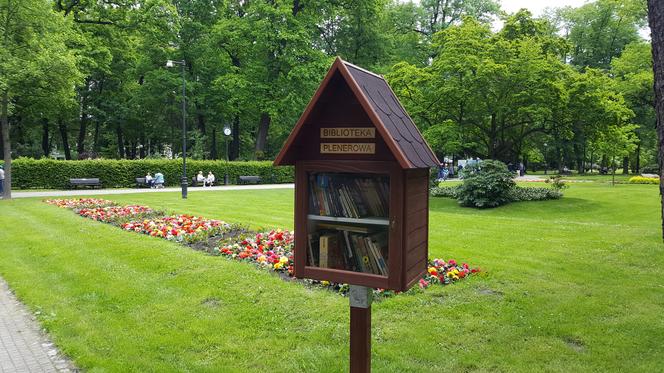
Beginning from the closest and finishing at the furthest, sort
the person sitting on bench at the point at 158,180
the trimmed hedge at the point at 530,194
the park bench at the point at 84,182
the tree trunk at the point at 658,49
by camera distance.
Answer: the tree trunk at the point at 658,49 → the trimmed hedge at the point at 530,194 → the park bench at the point at 84,182 → the person sitting on bench at the point at 158,180

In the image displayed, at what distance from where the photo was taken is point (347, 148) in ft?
12.2

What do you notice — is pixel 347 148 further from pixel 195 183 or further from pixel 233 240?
pixel 195 183

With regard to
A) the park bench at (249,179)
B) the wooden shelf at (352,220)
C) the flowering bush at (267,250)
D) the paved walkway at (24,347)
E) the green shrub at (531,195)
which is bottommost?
the paved walkway at (24,347)

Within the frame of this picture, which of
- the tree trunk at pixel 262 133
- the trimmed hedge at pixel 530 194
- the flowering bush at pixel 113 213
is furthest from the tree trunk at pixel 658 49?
the tree trunk at pixel 262 133

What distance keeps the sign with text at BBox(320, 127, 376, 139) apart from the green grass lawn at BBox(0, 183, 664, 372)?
257 cm

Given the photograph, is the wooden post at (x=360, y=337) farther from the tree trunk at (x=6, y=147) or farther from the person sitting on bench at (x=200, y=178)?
the person sitting on bench at (x=200, y=178)

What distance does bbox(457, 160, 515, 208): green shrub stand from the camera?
784 inches

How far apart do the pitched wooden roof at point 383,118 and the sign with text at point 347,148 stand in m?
0.22

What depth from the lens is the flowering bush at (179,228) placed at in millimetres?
11141

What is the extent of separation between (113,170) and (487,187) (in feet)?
74.4

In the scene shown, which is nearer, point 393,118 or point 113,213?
point 393,118

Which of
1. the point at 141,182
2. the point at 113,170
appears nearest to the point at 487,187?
the point at 141,182

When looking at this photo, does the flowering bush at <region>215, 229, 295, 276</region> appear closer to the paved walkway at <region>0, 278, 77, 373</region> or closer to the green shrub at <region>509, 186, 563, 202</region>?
the paved walkway at <region>0, 278, 77, 373</region>

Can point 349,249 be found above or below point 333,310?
above
